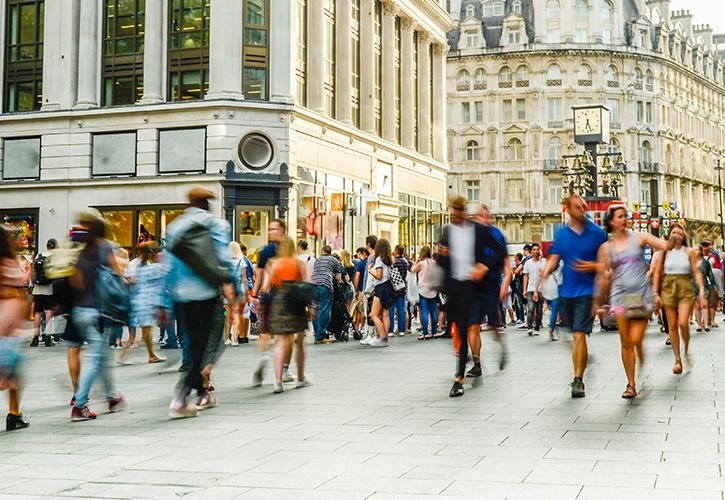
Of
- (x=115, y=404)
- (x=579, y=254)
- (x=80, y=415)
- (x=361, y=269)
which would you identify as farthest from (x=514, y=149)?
(x=80, y=415)

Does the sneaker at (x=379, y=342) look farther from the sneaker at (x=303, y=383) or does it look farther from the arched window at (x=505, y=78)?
the arched window at (x=505, y=78)

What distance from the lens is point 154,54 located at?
32812mm

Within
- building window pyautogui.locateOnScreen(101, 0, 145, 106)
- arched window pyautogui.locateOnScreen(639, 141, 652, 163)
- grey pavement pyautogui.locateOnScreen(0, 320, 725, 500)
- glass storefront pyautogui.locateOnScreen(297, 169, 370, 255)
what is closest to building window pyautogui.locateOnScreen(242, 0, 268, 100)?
glass storefront pyautogui.locateOnScreen(297, 169, 370, 255)

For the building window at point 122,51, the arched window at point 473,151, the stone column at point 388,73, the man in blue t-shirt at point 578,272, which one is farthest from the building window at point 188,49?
the arched window at point 473,151

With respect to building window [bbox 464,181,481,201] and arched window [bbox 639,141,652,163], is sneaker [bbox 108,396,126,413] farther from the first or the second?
arched window [bbox 639,141,652,163]

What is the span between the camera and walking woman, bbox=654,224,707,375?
11.5 meters

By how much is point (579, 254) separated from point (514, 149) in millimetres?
65686

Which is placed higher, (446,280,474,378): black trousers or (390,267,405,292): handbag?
(390,267,405,292): handbag

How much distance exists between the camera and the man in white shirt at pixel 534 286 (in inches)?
798

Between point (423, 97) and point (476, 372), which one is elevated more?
point (423, 97)

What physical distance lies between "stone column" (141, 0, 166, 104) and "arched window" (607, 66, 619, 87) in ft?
163

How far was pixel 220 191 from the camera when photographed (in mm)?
31406

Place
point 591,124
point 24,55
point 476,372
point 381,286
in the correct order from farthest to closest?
point 24,55 → point 591,124 → point 381,286 → point 476,372

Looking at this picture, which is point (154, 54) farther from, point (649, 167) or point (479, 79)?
point (649, 167)
